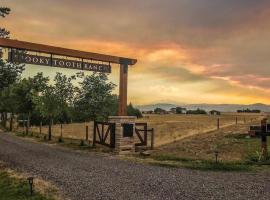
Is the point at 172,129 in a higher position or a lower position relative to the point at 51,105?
lower

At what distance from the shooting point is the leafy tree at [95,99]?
34.2m

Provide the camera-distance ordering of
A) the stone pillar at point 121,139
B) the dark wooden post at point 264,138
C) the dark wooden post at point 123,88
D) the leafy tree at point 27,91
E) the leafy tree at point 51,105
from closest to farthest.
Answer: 1. the dark wooden post at point 264,138
2. the stone pillar at point 121,139
3. the dark wooden post at point 123,88
4. the leafy tree at point 51,105
5. the leafy tree at point 27,91

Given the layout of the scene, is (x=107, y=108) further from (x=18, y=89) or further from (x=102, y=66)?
(x=18, y=89)

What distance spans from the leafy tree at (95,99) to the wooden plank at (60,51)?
19.5 feet

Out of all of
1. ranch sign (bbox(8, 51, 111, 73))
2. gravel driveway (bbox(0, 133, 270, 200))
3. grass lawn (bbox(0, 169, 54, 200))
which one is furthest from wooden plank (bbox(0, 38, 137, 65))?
grass lawn (bbox(0, 169, 54, 200))

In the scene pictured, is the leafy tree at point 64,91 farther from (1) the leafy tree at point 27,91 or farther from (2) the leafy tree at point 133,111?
(2) the leafy tree at point 133,111

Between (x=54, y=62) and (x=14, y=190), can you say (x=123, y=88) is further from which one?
(x=14, y=190)

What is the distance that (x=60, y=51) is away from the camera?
85.7 feet

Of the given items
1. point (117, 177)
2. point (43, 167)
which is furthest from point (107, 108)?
point (117, 177)

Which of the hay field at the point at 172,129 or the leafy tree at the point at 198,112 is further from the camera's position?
the leafy tree at the point at 198,112

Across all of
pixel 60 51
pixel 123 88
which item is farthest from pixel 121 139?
pixel 60 51

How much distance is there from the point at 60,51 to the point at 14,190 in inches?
508

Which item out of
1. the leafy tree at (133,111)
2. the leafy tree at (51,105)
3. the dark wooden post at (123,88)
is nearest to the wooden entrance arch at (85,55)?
the dark wooden post at (123,88)

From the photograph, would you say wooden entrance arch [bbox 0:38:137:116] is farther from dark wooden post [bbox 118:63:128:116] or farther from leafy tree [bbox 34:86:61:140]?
leafy tree [bbox 34:86:61:140]
